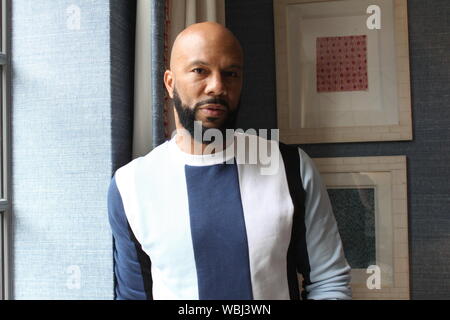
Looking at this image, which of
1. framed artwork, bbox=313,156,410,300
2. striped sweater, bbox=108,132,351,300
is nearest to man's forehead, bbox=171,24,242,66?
striped sweater, bbox=108,132,351,300

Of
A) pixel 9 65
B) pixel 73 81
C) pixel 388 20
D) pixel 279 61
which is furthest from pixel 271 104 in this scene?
pixel 9 65

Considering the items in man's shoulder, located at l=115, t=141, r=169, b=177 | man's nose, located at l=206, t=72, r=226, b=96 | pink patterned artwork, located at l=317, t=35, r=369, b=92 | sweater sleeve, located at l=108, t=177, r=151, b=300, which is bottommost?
sweater sleeve, located at l=108, t=177, r=151, b=300

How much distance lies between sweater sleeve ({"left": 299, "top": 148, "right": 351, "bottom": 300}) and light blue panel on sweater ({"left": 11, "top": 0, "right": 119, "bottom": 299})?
41 centimetres

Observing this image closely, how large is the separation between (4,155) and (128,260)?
41 centimetres

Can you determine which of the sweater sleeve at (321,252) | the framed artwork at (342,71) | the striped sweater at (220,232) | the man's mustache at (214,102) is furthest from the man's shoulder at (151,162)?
the framed artwork at (342,71)

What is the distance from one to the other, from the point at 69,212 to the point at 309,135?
2.09 feet

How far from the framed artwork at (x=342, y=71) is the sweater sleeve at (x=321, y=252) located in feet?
1.63

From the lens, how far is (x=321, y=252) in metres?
0.76

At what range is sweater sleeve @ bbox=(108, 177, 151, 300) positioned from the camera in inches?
30.3

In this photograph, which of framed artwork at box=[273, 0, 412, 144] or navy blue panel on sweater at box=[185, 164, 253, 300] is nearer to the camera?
navy blue panel on sweater at box=[185, 164, 253, 300]

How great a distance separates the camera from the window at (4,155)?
98 centimetres

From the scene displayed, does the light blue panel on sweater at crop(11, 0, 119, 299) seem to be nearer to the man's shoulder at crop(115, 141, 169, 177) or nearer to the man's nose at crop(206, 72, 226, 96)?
the man's shoulder at crop(115, 141, 169, 177)

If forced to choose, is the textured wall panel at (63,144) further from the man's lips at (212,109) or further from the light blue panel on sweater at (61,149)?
the man's lips at (212,109)

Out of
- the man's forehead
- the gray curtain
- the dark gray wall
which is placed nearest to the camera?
the man's forehead
